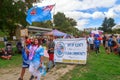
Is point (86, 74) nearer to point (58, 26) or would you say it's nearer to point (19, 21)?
point (19, 21)

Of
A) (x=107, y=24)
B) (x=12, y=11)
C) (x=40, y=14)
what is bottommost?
(x=40, y=14)

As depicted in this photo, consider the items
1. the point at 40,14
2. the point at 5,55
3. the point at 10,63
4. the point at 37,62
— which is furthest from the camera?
the point at 5,55

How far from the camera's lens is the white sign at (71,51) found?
537 inches

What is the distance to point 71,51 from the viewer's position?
557 inches

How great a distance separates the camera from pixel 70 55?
14141mm

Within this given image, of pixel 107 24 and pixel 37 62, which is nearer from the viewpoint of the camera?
pixel 37 62

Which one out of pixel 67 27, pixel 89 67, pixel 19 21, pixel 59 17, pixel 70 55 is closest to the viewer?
pixel 89 67

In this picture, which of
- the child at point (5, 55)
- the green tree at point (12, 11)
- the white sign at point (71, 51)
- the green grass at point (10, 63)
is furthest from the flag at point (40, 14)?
the green tree at point (12, 11)

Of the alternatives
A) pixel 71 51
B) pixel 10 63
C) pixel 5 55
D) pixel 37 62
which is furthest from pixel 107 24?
pixel 37 62

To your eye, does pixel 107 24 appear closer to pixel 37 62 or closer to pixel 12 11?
pixel 12 11

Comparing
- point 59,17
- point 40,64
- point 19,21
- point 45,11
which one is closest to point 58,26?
point 59,17

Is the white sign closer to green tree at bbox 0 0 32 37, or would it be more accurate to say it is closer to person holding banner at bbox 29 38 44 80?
person holding banner at bbox 29 38 44 80

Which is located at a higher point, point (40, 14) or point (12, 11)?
point (12, 11)

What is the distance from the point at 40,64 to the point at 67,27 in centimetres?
8217
